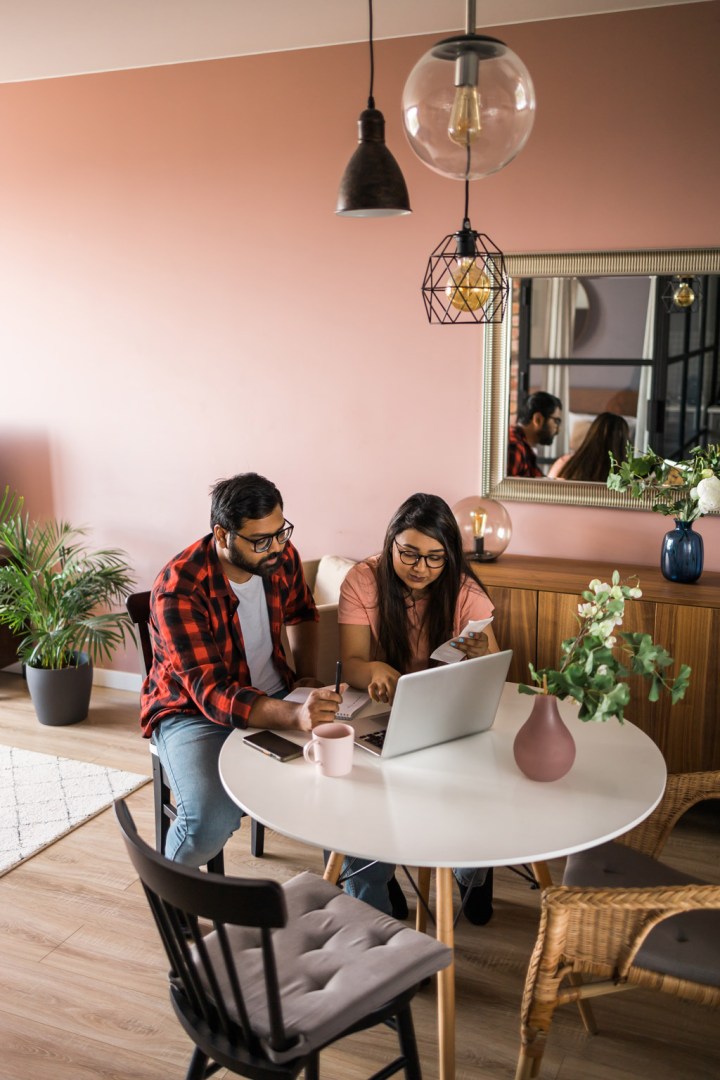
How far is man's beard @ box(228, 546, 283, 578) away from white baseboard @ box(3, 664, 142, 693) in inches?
87.9

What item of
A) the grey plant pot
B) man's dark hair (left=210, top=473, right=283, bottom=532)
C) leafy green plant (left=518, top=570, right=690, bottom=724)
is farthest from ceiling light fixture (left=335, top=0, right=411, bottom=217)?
the grey plant pot

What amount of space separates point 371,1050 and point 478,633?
101 cm

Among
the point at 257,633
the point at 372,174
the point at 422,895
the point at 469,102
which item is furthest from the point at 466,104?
the point at 422,895

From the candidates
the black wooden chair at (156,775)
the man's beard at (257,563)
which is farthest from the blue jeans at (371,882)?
the man's beard at (257,563)

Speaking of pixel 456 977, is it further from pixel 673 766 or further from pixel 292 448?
pixel 292 448

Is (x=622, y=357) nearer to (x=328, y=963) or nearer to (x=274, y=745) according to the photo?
(x=274, y=745)

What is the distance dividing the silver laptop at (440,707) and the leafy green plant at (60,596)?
87.3 inches

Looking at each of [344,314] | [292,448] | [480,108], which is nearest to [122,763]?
[292,448]

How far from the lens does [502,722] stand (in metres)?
2.28

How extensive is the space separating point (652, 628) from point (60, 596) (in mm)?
2433

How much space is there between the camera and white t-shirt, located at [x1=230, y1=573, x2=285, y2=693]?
8.43 ft

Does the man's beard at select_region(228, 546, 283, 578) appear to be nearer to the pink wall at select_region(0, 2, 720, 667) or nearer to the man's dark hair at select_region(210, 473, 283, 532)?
the man's dark hair at select_region(210, 473, 283, 532)

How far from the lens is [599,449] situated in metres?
3.46

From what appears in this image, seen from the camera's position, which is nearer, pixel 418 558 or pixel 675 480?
pixel 418 558
